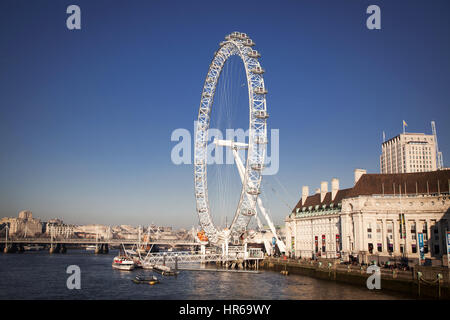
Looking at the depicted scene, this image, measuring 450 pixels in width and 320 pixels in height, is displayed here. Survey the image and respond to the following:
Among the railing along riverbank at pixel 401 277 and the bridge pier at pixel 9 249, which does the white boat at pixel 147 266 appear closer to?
the railing along riverbank at pixel 401 277

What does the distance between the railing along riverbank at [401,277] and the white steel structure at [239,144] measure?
14639mm

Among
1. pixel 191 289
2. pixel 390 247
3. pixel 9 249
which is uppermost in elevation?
pixel 390 247

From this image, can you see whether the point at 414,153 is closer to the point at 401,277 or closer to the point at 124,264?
the point at 124,264

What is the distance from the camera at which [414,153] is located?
16938 centimetres

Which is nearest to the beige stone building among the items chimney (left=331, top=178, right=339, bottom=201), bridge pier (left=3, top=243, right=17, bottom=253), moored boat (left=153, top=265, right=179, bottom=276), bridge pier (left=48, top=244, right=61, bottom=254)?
chimney (left=331, top=178, right=339, bottom=201)

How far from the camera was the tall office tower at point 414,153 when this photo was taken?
169m

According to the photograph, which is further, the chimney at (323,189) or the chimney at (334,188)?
the chimney at (323,189)

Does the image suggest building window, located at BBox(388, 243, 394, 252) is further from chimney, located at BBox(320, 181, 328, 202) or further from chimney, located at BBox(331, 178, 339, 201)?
chimney, located at BBox(320, 181, 328, 202)

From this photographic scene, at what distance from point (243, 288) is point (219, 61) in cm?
3898

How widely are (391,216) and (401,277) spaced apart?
83.3ft

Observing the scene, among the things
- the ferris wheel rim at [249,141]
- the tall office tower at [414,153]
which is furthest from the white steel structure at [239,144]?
the tall office tower at [414,153]

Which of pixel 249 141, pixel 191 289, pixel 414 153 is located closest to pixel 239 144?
pixel 249 141
